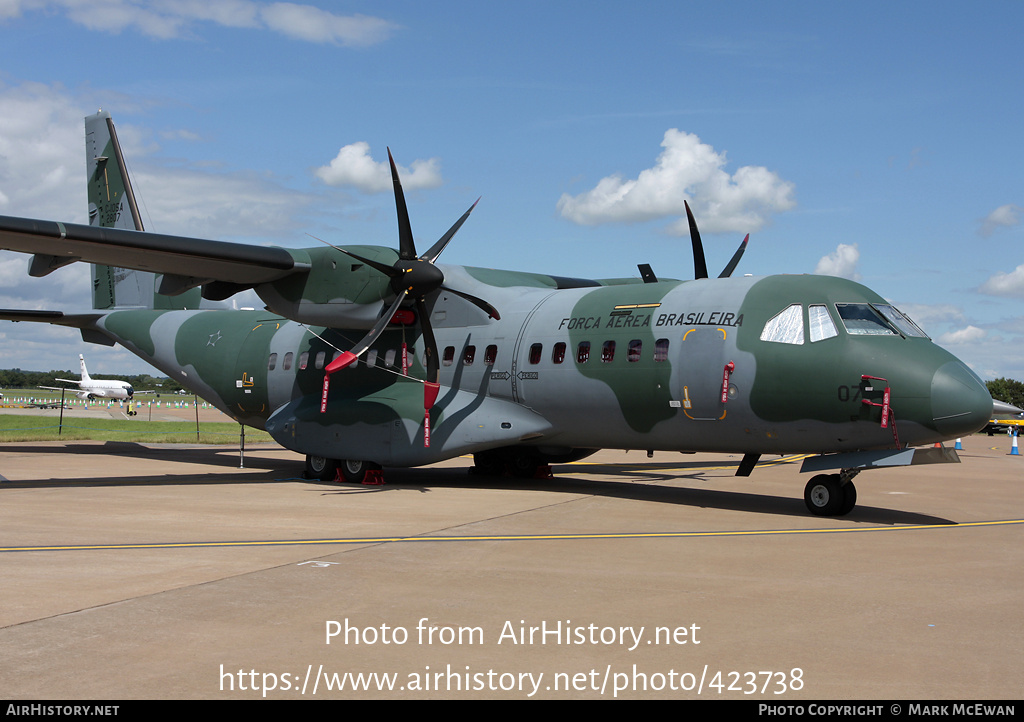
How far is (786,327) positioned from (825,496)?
2674 millimetres

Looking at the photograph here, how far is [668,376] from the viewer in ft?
47.9

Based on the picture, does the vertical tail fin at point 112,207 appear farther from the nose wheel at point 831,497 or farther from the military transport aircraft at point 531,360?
the nose wheel at point 831,497

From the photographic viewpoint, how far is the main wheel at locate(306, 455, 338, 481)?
1905cm

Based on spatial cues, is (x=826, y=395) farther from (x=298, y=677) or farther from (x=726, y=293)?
(x=298, y=677)

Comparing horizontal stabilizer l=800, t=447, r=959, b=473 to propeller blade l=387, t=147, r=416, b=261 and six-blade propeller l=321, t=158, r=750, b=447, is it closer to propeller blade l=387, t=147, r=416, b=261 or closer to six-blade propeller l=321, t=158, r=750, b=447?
six-blade propeller l=321, t=158, r=750, b=447

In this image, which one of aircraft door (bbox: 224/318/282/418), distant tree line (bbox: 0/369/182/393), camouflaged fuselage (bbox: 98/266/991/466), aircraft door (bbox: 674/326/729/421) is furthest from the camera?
distant tree line (bbox: 0/369/182/393)

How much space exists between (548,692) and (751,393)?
9.38 metres

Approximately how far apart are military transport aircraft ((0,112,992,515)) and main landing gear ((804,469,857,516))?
0.08ft

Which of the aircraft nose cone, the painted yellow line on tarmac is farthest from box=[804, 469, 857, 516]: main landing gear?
the aircraft nose cone

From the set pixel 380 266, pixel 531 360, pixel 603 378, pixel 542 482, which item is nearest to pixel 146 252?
pixel 380 266

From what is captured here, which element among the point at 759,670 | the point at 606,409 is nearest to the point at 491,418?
the point at 606,409

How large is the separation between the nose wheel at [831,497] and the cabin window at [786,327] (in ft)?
7.23

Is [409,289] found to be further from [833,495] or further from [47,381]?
[47,381]

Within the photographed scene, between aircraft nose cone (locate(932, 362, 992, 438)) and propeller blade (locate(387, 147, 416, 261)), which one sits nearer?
aircraft nose cone (locate(932, 362, 992, 438))
